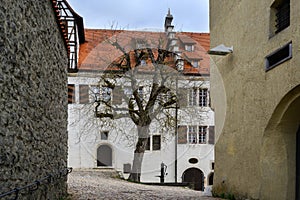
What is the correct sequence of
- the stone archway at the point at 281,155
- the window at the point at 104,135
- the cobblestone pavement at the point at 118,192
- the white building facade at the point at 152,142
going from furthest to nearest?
the window at the point at 104,135
the white building facade at the point at 152,142
the cobblestone pavement at the point at 118,192
the stone archway at the point at 281,155

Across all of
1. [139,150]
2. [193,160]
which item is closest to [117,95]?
[139,150]

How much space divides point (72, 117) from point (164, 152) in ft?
19.3

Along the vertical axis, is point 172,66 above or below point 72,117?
above

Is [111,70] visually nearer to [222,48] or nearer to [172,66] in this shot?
[172,66]

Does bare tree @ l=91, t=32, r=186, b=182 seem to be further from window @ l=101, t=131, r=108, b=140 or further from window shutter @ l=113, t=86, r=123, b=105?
window @ l=101, t=131, r=108, b=140

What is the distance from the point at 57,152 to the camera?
629cm

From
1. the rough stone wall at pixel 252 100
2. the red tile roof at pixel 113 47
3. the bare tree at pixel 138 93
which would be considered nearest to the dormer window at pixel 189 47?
the red tile roof at pixel 113 47

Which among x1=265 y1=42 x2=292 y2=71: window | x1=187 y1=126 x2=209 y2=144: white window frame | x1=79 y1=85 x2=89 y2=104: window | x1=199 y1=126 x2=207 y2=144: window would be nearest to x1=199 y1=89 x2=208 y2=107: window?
x1=187 y1=126 x2=209 y2=144: white window frame

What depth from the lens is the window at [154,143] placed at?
2231 cm

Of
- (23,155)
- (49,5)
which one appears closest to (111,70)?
(49,5)

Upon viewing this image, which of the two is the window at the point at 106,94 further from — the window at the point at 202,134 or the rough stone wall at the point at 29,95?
the rough stone wall at the point at 29,95

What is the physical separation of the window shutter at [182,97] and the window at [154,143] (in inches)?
215

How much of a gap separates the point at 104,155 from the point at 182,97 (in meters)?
7.92

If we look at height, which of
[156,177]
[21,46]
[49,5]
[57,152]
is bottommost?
[156,177]
